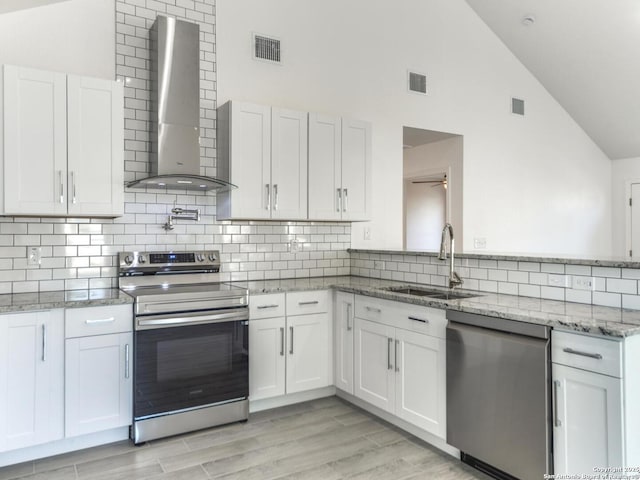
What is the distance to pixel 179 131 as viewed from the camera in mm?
3406

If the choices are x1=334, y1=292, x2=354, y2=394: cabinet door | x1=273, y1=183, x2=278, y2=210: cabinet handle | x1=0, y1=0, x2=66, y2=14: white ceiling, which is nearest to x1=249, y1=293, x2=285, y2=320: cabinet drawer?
x1=334, y1=292, x2=354, y2=394: cabinet door

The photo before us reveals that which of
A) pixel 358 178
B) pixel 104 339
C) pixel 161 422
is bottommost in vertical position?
pixel 161 422

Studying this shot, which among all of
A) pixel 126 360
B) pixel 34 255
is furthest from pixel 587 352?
pixel 34 255

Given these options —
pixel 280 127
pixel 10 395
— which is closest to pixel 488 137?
pixel 280 127

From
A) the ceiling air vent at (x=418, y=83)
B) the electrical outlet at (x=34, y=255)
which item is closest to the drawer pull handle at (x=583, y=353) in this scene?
the electrical outlet at (x=34, y=255)

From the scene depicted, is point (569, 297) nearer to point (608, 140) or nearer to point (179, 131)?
point (179, 131)

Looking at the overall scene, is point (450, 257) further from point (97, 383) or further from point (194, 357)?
point (97, 383)

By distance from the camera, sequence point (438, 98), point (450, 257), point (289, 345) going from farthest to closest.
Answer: point (438, 98)
point (289, 345)
point (450, 257)

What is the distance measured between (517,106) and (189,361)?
480 centimetres

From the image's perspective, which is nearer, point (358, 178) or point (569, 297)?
point (569, 297)

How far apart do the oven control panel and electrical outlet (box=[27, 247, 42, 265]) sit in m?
0.50

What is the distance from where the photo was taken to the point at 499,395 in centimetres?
→ 237

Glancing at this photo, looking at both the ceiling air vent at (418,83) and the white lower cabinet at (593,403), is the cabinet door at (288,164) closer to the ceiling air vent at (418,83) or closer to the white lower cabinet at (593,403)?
the ceiling air vent at (418,83)

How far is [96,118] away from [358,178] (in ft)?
6.85
